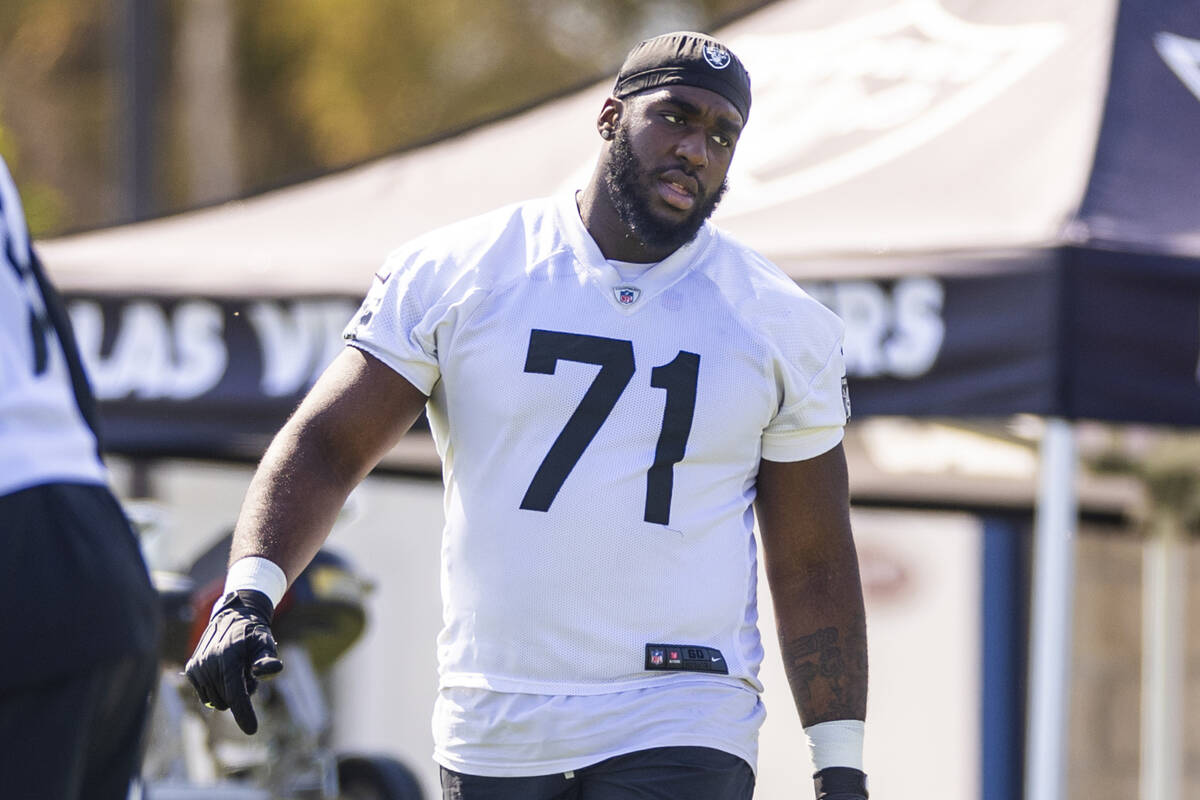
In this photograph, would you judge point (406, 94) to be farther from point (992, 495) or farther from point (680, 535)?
point (680, 535)

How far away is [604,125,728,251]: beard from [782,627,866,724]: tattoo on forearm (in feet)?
2.23

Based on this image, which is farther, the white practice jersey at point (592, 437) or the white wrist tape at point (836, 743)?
the white wrist tape at point (836, 743)

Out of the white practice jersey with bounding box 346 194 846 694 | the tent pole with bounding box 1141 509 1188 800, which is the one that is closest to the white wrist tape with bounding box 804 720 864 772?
the white practice jersey with bounding box 346 194 846 694

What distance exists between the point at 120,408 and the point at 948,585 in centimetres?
447

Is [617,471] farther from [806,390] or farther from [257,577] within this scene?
[257,577]

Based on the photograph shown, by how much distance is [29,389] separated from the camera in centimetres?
252

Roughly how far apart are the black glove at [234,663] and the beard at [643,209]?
2.85 ft

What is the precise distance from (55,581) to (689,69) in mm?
1266

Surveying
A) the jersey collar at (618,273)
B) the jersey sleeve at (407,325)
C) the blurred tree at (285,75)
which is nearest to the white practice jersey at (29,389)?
the jersey sleeve at (407,325)

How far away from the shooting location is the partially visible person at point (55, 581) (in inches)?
96.3

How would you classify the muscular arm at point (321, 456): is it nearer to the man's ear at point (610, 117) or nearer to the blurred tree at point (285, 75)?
the man's ear at point (610, 117)

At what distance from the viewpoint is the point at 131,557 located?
8.48 ft

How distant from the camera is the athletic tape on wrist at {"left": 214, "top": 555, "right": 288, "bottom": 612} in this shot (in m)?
2.74

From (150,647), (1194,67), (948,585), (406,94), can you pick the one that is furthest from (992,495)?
(406,94)
